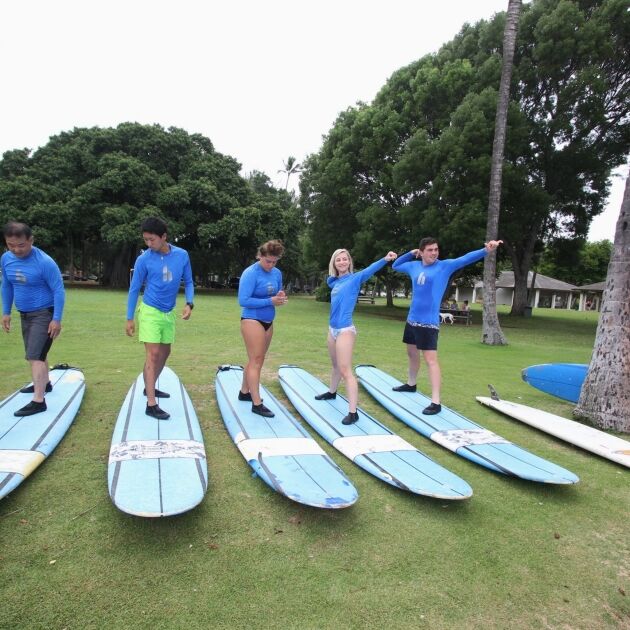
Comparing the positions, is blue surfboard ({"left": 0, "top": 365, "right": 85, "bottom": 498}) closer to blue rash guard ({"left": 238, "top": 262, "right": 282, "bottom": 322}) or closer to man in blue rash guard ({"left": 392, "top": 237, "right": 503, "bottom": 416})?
blue rash guard ({"left": 238, "top": 262, "right": 282, "bottom": 322})

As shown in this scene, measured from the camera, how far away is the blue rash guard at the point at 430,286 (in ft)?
16.4

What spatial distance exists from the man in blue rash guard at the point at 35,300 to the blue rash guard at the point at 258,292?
1751 mm

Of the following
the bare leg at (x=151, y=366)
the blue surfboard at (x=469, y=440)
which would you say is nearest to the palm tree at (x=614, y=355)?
the blue surfboard at (x=469, y=440)

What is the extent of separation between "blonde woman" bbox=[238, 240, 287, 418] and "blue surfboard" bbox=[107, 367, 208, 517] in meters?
0.72

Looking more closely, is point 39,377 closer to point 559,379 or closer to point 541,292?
point 559,379

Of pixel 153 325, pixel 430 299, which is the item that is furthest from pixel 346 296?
pixel 153 325

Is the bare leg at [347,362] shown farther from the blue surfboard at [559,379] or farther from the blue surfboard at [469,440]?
the blue surfboard at [559,379]

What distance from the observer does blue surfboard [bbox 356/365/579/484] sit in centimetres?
343

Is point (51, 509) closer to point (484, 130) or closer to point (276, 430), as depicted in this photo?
point (276, 430)

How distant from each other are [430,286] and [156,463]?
3374mm

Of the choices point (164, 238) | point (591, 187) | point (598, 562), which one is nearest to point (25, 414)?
point (164, 238)

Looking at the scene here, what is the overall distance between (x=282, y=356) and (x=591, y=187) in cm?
2129

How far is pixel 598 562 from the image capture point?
2.60m

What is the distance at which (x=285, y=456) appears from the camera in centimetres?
343
